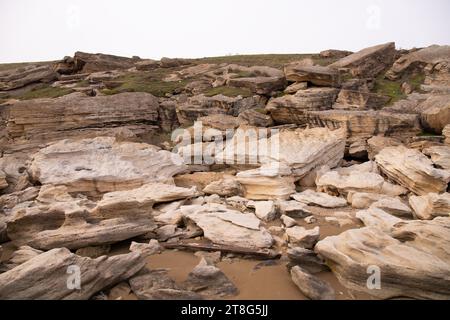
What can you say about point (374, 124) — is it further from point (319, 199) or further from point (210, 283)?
point (210, 283)

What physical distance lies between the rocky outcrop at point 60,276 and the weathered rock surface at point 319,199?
5.81 meters

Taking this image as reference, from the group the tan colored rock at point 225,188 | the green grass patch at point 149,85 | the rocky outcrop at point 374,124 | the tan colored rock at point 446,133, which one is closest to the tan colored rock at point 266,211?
the tan colored rock at point 225,188

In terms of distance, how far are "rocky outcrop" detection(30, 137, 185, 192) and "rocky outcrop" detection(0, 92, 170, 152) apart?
10.0ft

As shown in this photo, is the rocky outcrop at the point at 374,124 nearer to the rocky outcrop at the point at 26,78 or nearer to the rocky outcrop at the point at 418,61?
the rocky outcrop at the point at 418,61

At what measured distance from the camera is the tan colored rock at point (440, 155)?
1051 centimetres

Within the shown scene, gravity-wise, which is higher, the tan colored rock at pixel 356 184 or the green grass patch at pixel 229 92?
the green grass patch at pixel 229 92

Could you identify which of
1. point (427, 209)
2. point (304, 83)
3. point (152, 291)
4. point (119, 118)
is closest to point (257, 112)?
point (304, 83)

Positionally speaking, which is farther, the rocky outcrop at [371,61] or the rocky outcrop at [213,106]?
the rocky outcrop at [371,61]

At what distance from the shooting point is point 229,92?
20781mm

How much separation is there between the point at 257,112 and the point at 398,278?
12.4m

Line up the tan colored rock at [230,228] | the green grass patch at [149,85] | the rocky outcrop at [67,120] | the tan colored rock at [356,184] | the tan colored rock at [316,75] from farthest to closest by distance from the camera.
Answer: the green grass patch at [149,85] → the tan colored rock at [316,75] → the rocky outcrop at [67,120] → the tan colored rock at [356,184] → the tan colored rock at [230,228]

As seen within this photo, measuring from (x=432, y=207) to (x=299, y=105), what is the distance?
8987 millimetres

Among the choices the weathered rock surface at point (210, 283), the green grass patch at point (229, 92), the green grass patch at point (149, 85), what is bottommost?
the weathered rock surface at point (210, 283)

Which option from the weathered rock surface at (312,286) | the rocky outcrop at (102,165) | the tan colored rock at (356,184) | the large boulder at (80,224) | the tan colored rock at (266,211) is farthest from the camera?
the rocky outcrop at (102,165)
